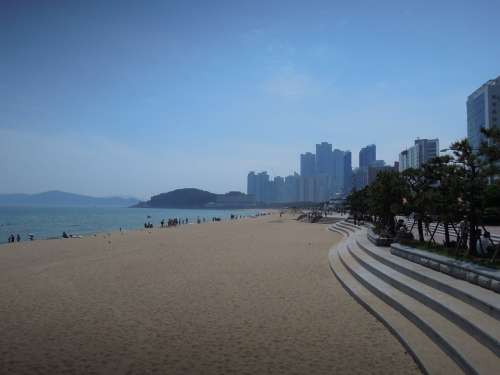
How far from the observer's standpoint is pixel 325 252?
15172mm

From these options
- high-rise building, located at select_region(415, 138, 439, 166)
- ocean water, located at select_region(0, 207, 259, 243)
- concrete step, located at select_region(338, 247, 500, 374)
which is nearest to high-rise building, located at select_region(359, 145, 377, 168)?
high-rise building, located at select_region(415, 138, 439, 166)

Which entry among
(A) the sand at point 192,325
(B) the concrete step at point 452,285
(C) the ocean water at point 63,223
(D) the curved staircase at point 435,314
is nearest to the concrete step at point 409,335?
(D) the curved staircase at point 435,314

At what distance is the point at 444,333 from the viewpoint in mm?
4762

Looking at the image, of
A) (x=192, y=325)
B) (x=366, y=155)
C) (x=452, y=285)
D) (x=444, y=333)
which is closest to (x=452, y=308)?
(x=444, y=333)

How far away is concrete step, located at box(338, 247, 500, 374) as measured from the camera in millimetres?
3957

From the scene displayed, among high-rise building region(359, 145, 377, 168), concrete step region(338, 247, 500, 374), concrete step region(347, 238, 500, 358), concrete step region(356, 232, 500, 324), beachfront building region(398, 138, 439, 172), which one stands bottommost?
concrete step region(338, 247, 500, 374)

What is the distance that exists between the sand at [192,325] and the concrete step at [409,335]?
0.50 ft

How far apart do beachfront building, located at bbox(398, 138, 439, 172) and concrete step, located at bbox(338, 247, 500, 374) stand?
87.2 m

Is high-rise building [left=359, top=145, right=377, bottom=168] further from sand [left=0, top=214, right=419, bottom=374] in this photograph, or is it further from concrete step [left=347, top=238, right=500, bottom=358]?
concrete step [left=347, top=238, right=500, bottom=358]

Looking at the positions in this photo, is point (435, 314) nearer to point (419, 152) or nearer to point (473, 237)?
point (473, 237)

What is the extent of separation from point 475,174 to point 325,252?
754cm

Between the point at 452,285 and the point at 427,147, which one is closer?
the point at 452,285

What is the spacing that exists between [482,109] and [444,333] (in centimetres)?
8388

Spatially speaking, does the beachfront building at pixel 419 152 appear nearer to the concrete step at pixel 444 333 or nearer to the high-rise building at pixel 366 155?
the concrete step at pixel 444 333
